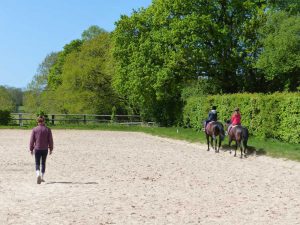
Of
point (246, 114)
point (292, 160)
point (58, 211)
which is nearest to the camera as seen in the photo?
point (58, 211)

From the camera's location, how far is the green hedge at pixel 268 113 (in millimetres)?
26422

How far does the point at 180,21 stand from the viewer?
147 feet

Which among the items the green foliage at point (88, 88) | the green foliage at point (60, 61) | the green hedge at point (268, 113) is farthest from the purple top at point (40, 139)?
the green foliage at point (60, 61)

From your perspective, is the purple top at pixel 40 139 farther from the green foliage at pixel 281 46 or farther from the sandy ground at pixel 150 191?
the green foliage at pixel 281 46

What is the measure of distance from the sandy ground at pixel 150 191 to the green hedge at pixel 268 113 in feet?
18.2

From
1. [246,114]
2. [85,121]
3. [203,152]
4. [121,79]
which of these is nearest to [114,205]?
[203,152]

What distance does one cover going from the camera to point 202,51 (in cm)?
4434

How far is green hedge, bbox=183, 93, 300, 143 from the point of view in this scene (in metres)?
26.4

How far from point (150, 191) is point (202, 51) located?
32510 millimetres

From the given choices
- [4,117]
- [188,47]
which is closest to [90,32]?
[4,117]

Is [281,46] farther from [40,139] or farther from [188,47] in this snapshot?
[40,139]

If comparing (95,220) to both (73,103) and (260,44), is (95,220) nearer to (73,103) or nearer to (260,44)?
(260,44)

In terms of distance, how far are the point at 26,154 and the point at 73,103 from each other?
157 ft

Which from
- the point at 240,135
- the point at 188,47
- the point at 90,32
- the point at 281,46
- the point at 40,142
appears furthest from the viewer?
the point at 90,32
